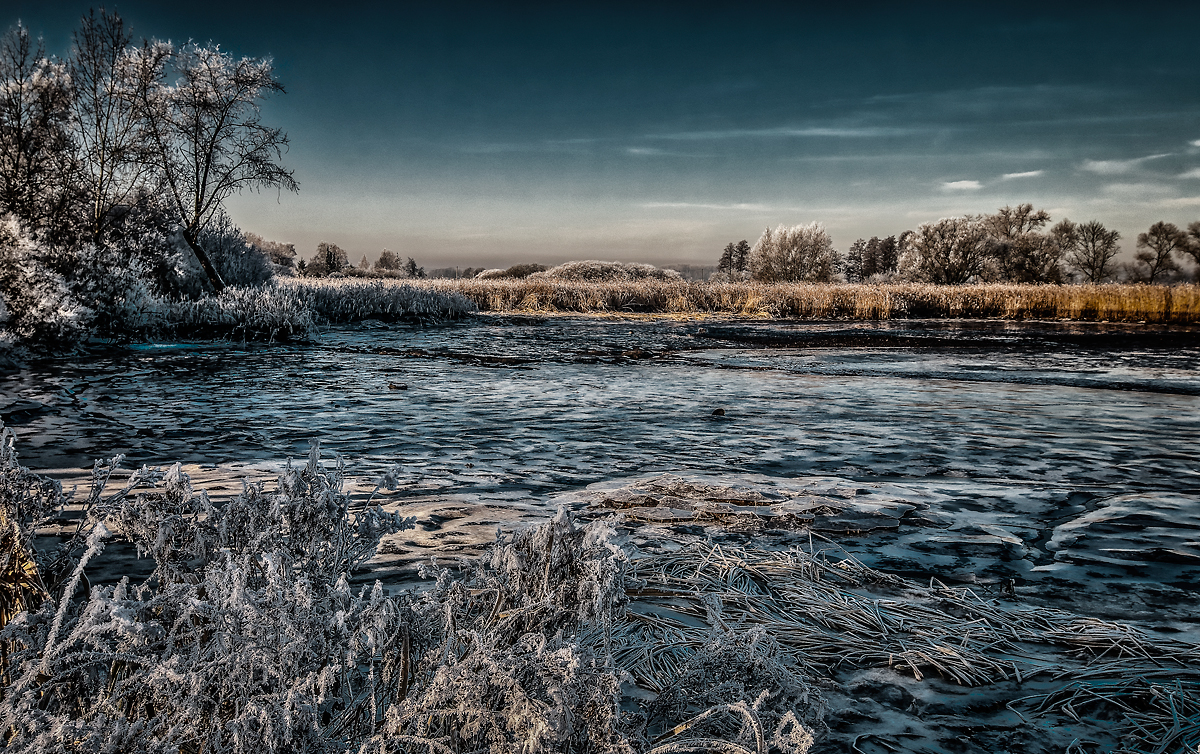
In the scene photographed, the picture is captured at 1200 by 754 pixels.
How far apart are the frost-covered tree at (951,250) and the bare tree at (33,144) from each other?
54074 millimetres

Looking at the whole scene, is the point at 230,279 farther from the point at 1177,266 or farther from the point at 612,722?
the point at 1177,266

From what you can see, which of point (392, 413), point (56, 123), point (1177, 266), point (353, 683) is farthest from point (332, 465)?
point (1177, 266)

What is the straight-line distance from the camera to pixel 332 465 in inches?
201

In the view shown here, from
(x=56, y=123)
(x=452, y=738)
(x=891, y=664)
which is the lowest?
(x=891, y=664)

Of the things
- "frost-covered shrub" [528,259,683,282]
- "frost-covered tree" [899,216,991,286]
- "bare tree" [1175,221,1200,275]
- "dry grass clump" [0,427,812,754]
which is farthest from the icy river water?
"frost-covered shrub" [528,259,683,282]

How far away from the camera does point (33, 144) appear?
13422 millimetres

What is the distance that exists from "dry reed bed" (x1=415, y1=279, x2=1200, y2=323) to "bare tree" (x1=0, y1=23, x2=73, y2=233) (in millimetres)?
13775

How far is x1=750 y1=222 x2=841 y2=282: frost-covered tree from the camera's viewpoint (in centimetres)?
7056

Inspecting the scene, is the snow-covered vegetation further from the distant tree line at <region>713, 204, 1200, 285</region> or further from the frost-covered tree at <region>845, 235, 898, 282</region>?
the frost-covered tree at <region>845, 235, 898, 282</region>

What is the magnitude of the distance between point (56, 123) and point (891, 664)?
715 inches

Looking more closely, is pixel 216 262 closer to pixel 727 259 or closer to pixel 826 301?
pixel 826 301

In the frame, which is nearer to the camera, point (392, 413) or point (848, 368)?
point (392, 413)

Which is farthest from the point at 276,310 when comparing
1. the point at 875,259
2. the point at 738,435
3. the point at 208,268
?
the point at 875,259

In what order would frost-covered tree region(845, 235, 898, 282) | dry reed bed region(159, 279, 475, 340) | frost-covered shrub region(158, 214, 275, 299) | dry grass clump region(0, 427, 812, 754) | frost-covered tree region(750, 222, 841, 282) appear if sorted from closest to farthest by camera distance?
dry grass clump region(0, 427, 812, 754) < dry reed bed region(159, 279, 475, 340) < frost-covered shrub region(158, 214, 275, 299) < frost-covered tree region(750, 222, 841, 282) < frost-covered tree region(845, 235, 898, 282)
